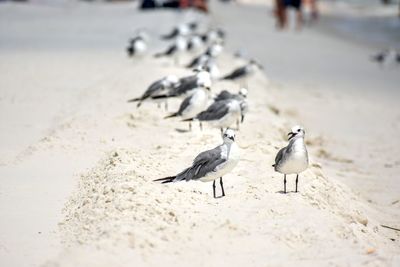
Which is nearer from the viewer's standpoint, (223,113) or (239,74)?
(223,113)

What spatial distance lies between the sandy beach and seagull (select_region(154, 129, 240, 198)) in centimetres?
19

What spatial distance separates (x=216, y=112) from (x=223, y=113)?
131mm

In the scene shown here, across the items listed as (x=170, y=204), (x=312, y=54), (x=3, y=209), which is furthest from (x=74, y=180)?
(x=312, y=54)

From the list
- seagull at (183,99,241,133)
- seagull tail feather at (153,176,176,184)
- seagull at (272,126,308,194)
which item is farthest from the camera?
seagull at (183,99,241,133)

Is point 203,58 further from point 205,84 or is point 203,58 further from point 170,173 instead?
point 170,173

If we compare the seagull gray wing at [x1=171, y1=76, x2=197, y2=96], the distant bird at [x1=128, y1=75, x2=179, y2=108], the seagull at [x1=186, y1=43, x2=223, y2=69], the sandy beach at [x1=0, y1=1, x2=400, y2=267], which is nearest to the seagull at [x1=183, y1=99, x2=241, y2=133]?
the sandy beach at [x1=0, y1=1, x2=400, y2=267]

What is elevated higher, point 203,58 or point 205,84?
point 205,84

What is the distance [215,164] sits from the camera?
20.7ft

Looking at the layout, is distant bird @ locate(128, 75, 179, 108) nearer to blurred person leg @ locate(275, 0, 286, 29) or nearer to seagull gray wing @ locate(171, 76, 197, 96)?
seagull gray wing @ locate(171, 76, 197, 96)

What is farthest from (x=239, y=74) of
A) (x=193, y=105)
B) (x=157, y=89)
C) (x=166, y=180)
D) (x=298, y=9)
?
(x=298, y=9)

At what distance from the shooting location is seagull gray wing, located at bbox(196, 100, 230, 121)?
27.1 ft

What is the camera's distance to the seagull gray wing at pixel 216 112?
27.1ft

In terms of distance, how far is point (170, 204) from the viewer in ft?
20.0

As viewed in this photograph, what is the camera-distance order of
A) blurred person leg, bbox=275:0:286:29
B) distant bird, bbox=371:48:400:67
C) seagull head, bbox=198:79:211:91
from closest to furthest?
seagull head, bbox=198:79:211:91, distant bird, bbox=371:48:400:67, blurred person leg, bbox=275:0:286:29
